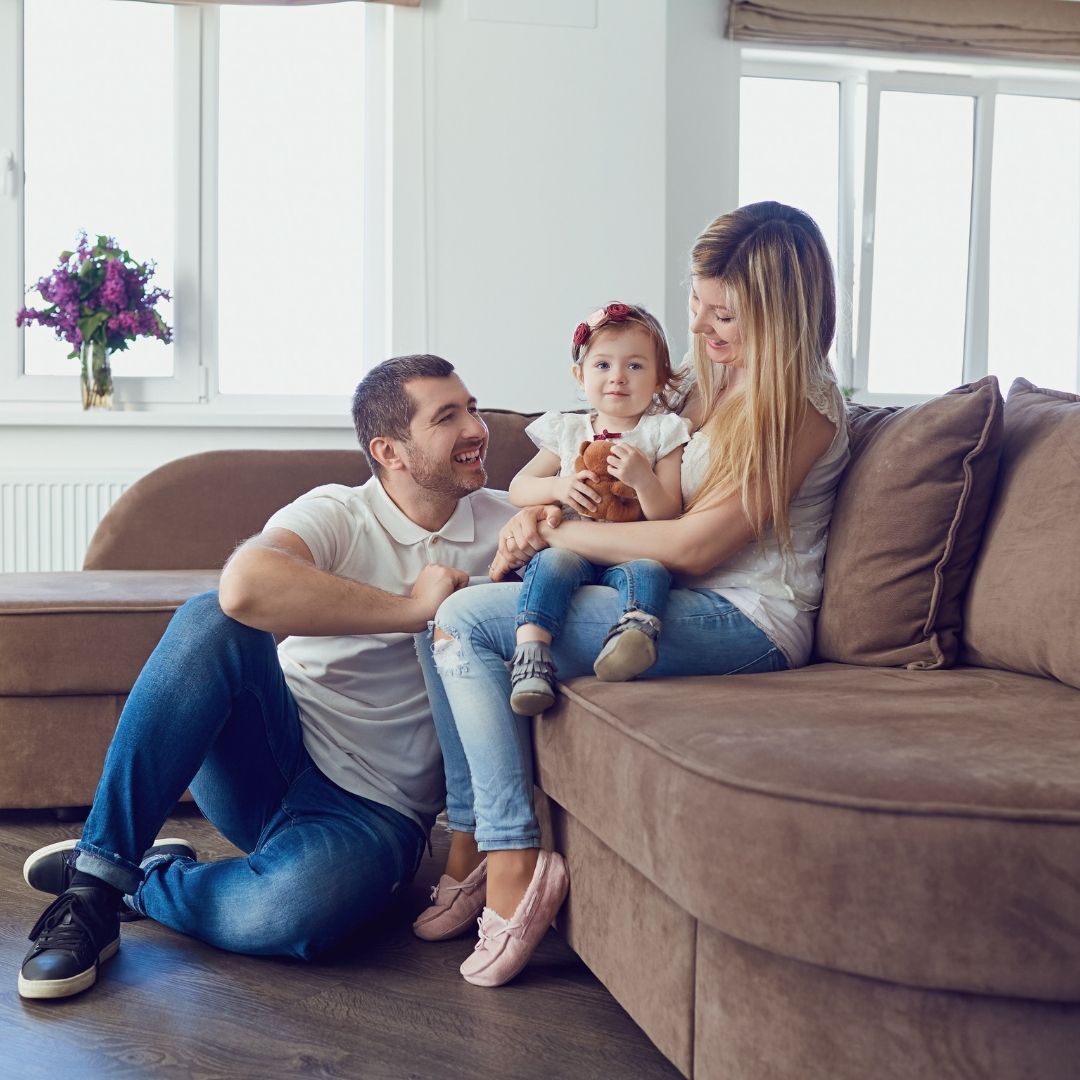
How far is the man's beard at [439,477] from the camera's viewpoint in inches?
74.2

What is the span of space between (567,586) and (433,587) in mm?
215

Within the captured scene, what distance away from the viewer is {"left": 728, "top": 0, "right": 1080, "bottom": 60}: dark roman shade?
14.4ft

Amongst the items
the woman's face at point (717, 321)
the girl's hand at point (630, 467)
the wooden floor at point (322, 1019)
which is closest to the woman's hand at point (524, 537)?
the girl's hand at point (630, 467)

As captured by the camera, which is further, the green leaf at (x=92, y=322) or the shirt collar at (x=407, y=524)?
the green leaf at (x=92, y=322)

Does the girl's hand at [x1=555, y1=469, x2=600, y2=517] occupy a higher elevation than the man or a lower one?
higher

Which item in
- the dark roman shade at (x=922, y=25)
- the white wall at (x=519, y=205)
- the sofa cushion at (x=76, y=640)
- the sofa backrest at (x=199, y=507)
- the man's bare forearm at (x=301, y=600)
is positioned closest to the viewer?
the man's bare forearm at (x=301, y=600)

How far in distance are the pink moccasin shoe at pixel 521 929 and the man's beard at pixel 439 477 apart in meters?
0.59

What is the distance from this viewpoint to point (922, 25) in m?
4.52

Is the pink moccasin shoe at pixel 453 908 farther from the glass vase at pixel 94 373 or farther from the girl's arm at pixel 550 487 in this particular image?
the glass vase at pixel 94 373

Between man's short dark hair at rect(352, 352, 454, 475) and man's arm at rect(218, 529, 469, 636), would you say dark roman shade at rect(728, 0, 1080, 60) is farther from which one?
man's arm at rect(218, 529, 469, 636)

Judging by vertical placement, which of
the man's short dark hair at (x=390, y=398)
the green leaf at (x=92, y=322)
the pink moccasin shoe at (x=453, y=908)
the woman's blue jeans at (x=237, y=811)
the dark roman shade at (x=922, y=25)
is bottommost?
the pink moccasin shoe at (x=453, y=908)

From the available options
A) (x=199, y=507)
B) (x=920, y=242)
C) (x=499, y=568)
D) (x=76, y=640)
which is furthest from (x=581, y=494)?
(x=920, y=242)

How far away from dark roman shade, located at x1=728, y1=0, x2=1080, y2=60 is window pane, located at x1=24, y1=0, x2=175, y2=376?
2.05 meters

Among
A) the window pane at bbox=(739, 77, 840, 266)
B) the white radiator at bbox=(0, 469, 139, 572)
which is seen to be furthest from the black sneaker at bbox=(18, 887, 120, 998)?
the window pane at bbox=(739, 77, 840, 266)
